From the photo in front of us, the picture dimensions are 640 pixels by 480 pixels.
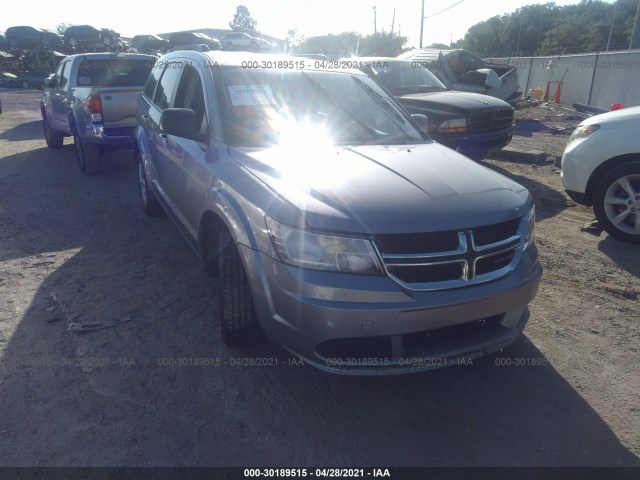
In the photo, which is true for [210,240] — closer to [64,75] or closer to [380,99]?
[380,99]

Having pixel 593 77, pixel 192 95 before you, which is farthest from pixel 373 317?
pixel 593 77

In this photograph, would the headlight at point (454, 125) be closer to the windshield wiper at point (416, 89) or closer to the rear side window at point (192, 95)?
the windshield wiper at point (416, 89)

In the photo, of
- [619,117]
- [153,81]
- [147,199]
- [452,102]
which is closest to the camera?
[619,117]

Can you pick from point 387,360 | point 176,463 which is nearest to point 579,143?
point 387,360

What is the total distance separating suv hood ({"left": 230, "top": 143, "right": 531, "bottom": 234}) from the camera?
244 centimetres

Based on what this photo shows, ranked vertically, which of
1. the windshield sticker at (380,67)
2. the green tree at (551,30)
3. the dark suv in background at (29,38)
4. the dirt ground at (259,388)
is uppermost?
the green tree at (551,30)

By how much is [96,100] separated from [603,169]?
6.77 m

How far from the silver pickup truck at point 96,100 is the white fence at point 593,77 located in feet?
50.6

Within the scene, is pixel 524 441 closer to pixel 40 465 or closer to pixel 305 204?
pixel 305 204

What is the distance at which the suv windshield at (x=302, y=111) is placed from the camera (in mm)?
3434

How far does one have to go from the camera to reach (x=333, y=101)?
388 cm

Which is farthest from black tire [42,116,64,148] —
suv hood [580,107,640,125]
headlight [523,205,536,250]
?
headlight [523,205,536,250]

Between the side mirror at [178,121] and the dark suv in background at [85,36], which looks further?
the dark suv in background at [85,36]

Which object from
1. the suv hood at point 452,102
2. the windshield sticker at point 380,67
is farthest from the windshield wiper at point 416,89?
the windshield sticker at point 380,67
